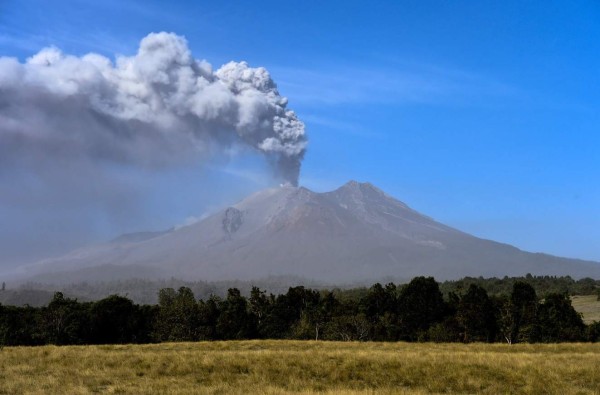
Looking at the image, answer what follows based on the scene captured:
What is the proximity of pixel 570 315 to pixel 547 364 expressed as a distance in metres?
48.1

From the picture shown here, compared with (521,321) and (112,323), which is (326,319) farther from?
(112,323)

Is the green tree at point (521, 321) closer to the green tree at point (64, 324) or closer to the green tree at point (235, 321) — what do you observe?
the green tree at point (235, 321)

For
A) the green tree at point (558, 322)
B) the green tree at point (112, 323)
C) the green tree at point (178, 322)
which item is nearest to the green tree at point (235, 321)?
the green tree at point (178, 322)

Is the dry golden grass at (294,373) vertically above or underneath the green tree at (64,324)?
above

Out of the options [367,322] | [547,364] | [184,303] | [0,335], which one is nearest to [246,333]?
[184,303]

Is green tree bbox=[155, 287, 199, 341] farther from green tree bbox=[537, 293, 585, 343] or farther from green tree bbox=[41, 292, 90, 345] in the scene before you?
green tree bbox=[537, 293, 585, 343]

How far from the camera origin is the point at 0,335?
65.9 m

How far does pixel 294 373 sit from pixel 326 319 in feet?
185

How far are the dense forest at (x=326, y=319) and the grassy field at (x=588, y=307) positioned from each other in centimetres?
1598

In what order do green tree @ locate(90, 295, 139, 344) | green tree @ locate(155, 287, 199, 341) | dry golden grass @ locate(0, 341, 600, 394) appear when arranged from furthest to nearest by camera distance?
1. green tree @ locate(90, 295, 139, 344)
2. green tree @ locate(155, 287, 199, 341)
3. dry golden grass @ locate(0, 341, 600, 394)

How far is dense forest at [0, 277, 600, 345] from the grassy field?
16.0 meters

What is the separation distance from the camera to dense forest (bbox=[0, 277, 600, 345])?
65.2 metres

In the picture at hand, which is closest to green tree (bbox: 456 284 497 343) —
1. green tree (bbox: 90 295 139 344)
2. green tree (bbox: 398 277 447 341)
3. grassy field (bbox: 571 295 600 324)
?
green tree (bbox: 398 277 447 341)

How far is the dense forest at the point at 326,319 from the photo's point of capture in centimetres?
6519
